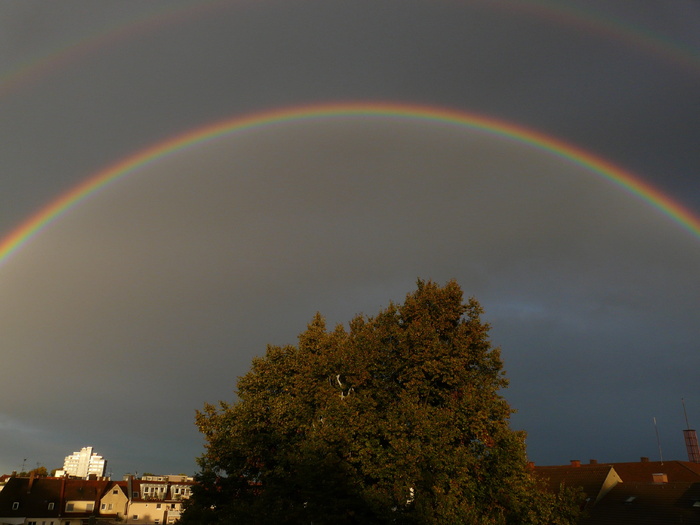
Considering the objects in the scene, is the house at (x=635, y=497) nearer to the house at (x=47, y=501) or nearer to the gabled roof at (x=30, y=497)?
the house at (x=47, y=501)

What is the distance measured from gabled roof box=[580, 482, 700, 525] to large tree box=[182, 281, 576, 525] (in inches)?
712

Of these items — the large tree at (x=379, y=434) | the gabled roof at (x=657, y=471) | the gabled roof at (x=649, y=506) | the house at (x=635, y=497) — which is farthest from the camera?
the gabled roof at (x=657, y=471)

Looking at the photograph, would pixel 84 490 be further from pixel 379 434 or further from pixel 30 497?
pixel 379 434

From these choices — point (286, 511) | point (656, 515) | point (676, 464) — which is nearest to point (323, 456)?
point (286, 511)

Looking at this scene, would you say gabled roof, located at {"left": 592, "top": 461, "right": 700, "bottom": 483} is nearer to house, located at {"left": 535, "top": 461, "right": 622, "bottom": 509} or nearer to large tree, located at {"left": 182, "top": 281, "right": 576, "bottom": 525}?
house, located at {"left": 535, "top": 461, "right": 622, "bottom": 509}

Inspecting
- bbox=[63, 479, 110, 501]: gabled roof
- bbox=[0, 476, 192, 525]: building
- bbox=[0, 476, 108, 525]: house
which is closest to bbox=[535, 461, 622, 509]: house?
bbox=[0, 476, 192, 525]: building

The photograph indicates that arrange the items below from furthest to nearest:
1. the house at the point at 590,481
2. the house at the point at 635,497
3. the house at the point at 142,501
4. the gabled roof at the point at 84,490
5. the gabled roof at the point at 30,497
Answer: the house at the point at 142,501 < the gabled roof at the point at 84,490 < the gabled roof at the point at 30,497 < the house at the point at 590,481 < the house at the point at 635,497

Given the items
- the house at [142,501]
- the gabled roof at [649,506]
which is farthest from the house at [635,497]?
the house at [142,501]

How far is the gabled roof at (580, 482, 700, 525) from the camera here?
42031mm

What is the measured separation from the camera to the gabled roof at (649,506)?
138ft

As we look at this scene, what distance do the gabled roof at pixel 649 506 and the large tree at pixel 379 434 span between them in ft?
59.3

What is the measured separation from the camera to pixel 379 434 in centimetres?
2823

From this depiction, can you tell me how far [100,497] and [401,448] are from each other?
8456 centimetres

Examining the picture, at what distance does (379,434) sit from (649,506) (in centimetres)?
3061
